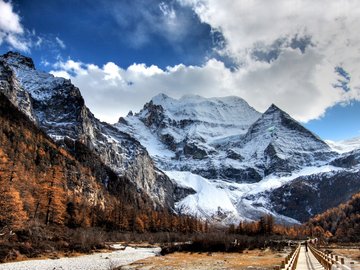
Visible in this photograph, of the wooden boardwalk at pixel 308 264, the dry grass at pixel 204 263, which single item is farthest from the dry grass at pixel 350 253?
the wooden boardwalk at pixel 308 264

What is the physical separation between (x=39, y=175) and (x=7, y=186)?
69.9 meters

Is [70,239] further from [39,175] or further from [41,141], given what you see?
[41,141]

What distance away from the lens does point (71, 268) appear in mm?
50531

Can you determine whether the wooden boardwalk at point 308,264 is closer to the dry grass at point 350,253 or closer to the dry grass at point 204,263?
the dry grass at point 204,263

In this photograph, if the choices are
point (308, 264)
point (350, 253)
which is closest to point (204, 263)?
point (308, 264)

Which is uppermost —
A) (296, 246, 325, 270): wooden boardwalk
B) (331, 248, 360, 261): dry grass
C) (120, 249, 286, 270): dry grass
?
(331, 248, 360, 261): dry grass

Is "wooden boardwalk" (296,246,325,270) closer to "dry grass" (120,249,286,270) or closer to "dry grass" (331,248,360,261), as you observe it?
"dry grass" (120,249,286,270)

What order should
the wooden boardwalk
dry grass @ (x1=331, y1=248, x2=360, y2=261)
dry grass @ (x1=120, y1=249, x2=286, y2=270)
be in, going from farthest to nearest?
1. dry grass @ (x1=331, y1=248, x2=360, y2=261)
2. dry grass @ (x1=120, y1=249, x2=286, y2=270)
3. the wooden boardwalk

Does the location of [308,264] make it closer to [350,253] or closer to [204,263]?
[204,263]

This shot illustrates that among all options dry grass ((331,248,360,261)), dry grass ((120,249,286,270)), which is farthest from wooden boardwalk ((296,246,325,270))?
dry grass ((331,248,360,261))

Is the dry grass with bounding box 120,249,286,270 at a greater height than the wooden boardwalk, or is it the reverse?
the wooden boardwalk

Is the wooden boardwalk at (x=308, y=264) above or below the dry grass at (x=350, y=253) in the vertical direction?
below

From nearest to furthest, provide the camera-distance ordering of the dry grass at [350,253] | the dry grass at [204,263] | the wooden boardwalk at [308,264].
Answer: the wooden boardwalk at [308,264] < the dry grass at [204,263] < the dry grass at [350,253]

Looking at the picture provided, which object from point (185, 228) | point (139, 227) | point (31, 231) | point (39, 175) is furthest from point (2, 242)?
point (185, 228)
